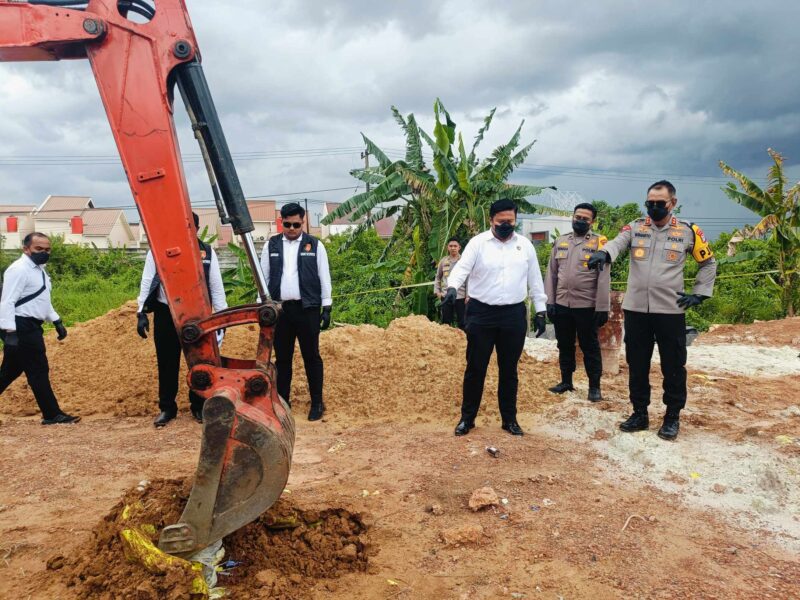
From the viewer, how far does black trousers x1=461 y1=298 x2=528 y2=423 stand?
4570mm

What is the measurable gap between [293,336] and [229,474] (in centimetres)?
272

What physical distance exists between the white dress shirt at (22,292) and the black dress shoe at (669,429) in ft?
17.2

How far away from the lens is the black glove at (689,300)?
4254 mm

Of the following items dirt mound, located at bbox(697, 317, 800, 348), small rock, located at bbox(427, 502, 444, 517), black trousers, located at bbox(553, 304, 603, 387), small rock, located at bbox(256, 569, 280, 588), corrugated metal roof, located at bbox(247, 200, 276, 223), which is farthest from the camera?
corrugated metal roof, located at bbox(247, 200, 276, 223)

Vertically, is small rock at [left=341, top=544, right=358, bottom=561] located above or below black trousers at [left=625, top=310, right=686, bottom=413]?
below

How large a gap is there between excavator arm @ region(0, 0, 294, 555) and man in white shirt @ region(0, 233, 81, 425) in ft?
9.46

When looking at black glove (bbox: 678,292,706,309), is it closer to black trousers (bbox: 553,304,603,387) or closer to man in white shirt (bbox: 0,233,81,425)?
black trousers (bbox: 553,304,603,387)

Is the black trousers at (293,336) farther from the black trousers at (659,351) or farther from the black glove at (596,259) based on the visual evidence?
the black trousers at (659,351)

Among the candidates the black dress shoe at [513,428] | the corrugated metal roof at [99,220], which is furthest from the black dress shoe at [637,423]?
the corrugated metal roof at [99,220]

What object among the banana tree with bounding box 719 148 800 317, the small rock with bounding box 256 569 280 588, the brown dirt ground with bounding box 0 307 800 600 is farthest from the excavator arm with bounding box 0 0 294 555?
the banana tree with bounding box 719 148 800 317

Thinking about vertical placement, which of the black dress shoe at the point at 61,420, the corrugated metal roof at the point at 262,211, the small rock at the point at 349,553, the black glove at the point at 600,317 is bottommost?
the black dress shoe at the point at 61,420

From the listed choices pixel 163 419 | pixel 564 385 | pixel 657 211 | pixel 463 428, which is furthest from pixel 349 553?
pixel 564 385

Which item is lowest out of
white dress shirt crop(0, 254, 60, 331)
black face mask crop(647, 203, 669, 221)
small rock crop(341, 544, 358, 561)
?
small rock crop(341, 544, 358, 561)

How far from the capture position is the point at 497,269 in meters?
4.57
